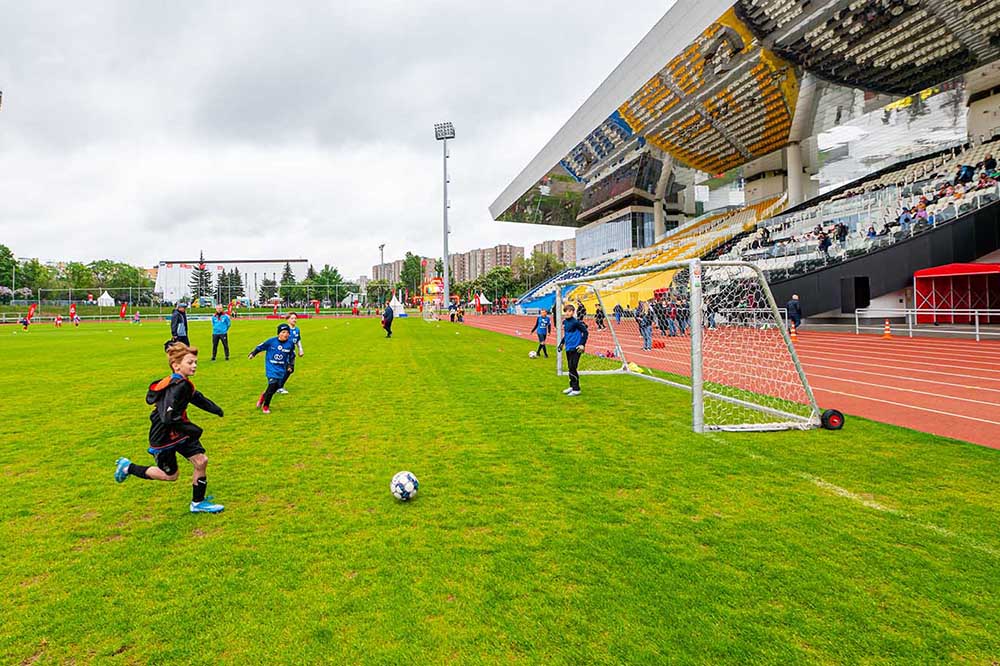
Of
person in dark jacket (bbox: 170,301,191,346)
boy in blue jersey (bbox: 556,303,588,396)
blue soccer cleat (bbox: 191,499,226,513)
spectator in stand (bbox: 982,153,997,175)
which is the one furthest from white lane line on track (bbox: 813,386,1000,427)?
spectator in stand (bbox: 982,153,997,175)

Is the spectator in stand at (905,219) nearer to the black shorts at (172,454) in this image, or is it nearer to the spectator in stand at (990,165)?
the spectator in stand at (990,165)

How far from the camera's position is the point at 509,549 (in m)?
3.73

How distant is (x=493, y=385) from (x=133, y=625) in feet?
28.3

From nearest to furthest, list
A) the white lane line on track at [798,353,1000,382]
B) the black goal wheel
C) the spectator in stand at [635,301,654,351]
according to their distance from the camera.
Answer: the black goal wheel
the white lane line on track at [798,353,1000,382]
the spectator in stand at [635,301,654,351]

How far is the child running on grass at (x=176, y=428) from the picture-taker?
171 inches

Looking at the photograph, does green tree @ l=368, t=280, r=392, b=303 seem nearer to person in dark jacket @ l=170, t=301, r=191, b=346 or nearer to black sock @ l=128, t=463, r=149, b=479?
person in dark jacket @ l=170, t=301, r=191, b=346

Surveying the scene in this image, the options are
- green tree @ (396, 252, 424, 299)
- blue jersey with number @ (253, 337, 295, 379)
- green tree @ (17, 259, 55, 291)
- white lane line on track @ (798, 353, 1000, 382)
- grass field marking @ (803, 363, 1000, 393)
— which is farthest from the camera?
green tree @ (396, 252, 424, 299)

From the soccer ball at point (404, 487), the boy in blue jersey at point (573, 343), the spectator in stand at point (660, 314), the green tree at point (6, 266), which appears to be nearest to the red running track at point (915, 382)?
the spectator in stand at point (660, 314)

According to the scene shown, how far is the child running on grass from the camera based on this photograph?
4.35 m

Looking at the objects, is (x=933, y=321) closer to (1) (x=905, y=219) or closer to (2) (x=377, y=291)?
(1) (x=905, y=219)

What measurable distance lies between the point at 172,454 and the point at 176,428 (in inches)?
11.1

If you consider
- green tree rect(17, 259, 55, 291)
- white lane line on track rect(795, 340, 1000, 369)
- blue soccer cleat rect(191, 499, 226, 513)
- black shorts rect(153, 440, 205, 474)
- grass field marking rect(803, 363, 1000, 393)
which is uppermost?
green tree rect(17, 259, 55, 291)

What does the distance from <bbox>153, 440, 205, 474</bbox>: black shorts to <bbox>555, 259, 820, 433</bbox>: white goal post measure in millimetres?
5791

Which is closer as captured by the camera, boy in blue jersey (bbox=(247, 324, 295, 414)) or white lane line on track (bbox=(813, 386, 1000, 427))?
white lane line on track (bbox=(813, 386, 1000, 427))
